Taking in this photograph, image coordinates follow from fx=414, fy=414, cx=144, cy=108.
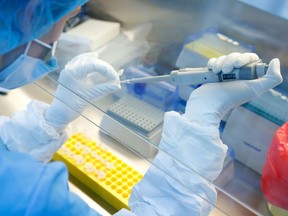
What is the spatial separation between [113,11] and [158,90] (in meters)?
0.52

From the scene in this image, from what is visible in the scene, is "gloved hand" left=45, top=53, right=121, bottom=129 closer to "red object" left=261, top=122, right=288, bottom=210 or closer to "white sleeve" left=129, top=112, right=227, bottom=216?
"white sleeve" left=129, top=112, right=227, bottom=216

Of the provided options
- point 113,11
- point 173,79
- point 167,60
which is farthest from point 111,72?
→ point 113,11

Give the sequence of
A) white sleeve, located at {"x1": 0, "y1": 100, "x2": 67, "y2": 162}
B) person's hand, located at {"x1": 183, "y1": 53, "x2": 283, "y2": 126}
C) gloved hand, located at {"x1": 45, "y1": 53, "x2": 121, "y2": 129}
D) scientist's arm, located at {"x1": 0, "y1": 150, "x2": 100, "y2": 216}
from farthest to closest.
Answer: white sleeve, located at {"x1": 0, "y1": 100, "x2": 67, "y2": 162} < gloved hand, located at {"x1": 45, "y1": 53, "x2": 121, "y2": 129} < person's hand, located at {"x1": 183, "y1": 53, "x2": 283, "y2": 126} < scientist's arm, located at {"x1": 0, "y1": 150, "x2": 100, "y2": 216}

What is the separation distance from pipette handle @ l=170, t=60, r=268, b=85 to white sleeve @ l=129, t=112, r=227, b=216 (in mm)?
97

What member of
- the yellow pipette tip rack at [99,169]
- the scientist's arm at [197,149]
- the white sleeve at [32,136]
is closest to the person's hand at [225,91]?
the scientist's arm at [197,149]

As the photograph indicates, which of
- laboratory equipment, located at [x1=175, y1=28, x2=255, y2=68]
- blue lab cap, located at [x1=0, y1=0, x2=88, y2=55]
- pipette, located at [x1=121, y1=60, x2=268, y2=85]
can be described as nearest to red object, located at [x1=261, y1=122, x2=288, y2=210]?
pipette, located at [x1=121, y1=60, x2=268, y2=85]

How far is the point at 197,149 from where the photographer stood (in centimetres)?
100

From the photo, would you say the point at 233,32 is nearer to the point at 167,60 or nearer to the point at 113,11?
the point at 167,60

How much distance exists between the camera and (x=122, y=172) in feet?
4.39

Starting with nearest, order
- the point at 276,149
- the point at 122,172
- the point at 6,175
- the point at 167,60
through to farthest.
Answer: the point at 6,175, the point at 276,149, the point at 122,172, the point at 167,60

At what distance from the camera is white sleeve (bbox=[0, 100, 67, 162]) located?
1274mm

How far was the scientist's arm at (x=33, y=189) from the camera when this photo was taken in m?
0.80

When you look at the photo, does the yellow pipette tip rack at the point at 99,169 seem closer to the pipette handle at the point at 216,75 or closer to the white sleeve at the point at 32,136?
the white sleeve at the point at 32,136

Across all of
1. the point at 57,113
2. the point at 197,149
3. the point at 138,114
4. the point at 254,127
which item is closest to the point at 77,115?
the point at 57,113
